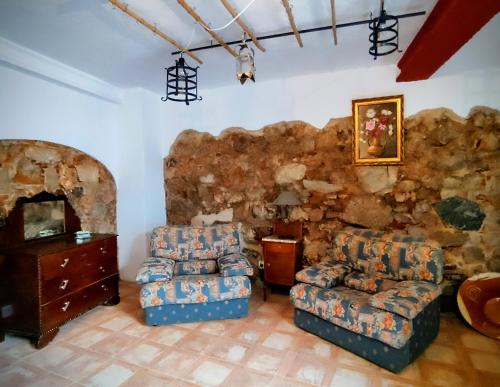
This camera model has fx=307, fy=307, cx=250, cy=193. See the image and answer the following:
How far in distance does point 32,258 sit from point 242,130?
253cm

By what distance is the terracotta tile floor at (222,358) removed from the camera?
81.6 inches

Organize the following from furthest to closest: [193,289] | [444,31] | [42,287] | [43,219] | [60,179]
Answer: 1. [60,179]
2. [43,219]
3. [193,289]
4. [42,287]
5. [444,31]

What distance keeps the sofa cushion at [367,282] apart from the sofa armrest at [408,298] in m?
0.16

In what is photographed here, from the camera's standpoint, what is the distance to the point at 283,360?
2287 mm

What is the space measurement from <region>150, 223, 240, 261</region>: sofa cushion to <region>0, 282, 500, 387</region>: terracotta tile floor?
760 mm

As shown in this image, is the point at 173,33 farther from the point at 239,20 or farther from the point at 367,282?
the point at 367,282

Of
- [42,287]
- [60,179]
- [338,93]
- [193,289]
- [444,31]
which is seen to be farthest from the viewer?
[338,93]

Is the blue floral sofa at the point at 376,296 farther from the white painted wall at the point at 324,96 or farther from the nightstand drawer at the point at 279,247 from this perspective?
the white painted wall at the point at 324,96

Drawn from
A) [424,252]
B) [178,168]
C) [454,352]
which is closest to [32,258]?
[178,168]

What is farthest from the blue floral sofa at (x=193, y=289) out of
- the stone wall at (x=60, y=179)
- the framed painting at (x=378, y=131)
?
the framed painting at (x=378, y=131)

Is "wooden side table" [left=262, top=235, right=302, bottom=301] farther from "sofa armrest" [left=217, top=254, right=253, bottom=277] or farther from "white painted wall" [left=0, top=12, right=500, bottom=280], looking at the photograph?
"white painted wall" [left=0, top=12, right=500, bottom=280]

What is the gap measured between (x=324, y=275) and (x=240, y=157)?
5.99ft

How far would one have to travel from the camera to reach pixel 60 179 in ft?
10.8

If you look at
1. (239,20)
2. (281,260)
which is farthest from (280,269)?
(239,20)
